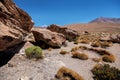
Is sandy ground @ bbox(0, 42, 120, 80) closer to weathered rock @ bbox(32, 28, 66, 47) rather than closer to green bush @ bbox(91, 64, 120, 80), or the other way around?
green bush @ bbox(91, 64, 120, 80)

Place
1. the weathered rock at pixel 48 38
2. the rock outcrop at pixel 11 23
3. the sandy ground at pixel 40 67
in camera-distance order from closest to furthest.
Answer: the rock outcrop at pixel 11 23 < the sandy ground at pixel 40 67 < the weathered rock at pixel 48 38

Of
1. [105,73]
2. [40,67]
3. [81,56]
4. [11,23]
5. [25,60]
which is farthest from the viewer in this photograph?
[81,56]

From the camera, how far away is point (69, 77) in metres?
15.8

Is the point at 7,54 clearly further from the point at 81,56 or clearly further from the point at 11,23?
the point at 81,56

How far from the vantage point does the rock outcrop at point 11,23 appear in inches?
598

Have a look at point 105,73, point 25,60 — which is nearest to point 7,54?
point 25,60

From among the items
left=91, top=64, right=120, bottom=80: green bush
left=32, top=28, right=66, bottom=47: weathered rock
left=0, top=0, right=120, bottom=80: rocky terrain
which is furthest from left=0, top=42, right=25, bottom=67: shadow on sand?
left=91, top=64, right=120, bottom=80: green bush

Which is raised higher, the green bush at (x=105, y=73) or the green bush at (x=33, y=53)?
the green bush at (x=33, y=53)

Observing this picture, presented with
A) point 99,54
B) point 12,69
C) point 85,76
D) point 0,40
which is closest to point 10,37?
point 0,40

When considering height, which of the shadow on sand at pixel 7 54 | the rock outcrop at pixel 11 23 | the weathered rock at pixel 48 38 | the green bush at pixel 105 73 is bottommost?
the green bush at pixel 105 73

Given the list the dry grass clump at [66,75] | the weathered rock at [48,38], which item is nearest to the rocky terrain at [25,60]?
the dry grass clump at [66,75]

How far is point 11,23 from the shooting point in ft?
54.3

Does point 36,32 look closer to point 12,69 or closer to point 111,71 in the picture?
point 12,69

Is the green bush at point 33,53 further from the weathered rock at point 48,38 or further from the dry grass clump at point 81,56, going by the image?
the weathered rock at point 48,38
